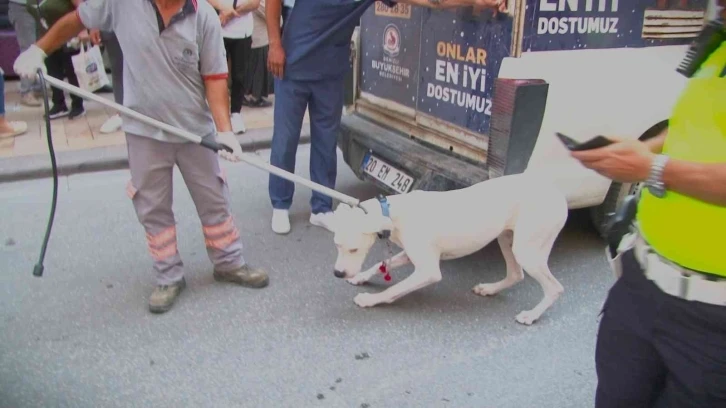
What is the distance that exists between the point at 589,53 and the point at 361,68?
66.8 inches

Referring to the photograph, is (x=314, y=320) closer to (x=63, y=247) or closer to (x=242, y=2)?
(x=63, y=247)

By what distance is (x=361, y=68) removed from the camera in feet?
15.3

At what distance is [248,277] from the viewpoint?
12.0 feet

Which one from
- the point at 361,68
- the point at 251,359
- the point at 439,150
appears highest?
the point at 361,68

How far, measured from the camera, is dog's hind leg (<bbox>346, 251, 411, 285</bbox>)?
11.7ft

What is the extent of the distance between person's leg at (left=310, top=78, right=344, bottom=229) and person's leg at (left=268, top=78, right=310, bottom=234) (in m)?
0.09

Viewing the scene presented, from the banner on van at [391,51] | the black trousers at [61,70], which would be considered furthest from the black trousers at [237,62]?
the banner on van at [391,51]

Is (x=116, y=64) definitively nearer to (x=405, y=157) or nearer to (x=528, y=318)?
(x=405, y=157)

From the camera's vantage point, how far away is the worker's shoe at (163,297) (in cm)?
341

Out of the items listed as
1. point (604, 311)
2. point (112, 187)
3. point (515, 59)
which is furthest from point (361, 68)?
point (604, 311)

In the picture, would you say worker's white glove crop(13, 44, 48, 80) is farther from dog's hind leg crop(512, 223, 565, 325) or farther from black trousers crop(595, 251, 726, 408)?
black trousers crop(595, 251, 726, 408)

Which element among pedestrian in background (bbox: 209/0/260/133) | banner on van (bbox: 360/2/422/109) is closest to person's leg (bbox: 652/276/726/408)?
banner on van (bbox: 360/2/422/109)

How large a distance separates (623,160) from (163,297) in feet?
8.51

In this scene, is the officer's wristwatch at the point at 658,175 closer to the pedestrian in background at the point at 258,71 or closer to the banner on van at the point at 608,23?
the banner on van at the point at 608,23
